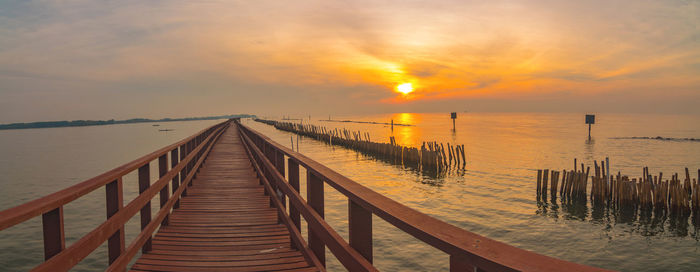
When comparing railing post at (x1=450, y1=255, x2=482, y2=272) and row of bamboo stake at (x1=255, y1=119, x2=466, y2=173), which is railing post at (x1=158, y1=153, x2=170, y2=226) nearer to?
railing post at (x1=450, y1=255, x2=482, y2=272)

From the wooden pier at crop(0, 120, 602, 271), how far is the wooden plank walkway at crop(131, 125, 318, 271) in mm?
13

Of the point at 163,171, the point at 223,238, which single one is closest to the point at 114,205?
the point at 223,238

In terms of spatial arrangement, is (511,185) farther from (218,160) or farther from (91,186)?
(91,186)

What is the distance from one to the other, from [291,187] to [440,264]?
658 centimetres

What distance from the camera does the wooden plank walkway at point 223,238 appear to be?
4199mm

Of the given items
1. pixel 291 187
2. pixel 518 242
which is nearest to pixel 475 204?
pixel 518 242

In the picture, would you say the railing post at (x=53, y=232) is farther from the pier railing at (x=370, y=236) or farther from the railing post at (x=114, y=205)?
the pier railing at (x=370, y=236)

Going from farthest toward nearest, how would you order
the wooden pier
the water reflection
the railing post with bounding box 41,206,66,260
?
the water reflection < the railing post with bounding box 41,206,66,260 < the wooden pier

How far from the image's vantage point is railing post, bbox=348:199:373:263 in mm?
2131

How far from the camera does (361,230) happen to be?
2170mm

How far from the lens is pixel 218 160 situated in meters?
15.5

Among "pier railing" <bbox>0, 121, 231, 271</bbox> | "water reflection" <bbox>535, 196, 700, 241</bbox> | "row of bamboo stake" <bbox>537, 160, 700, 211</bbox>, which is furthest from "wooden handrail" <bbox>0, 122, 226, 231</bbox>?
"row of bamboo stake" <bbox>537, 160, 700, 211</bbox>

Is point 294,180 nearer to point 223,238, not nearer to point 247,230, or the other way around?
point 223,238

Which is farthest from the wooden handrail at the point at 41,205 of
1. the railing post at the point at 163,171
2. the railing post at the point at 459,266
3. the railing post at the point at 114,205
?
the railing post at the point at 163,171
